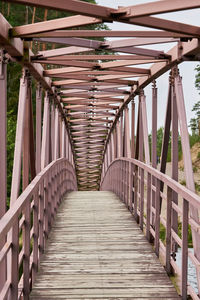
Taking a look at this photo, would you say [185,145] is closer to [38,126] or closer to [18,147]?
[18,147]

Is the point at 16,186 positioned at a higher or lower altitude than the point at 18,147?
lower

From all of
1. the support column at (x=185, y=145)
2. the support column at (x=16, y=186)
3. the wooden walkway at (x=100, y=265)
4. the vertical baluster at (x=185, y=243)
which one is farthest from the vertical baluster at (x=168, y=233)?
the support column at (x=16, y=186)

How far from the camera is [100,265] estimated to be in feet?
16.5

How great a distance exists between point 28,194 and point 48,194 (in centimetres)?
276

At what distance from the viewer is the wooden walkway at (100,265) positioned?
4172 mm

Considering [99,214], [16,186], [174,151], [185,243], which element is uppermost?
[174,151]

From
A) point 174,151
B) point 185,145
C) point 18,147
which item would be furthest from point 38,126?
point 185,145

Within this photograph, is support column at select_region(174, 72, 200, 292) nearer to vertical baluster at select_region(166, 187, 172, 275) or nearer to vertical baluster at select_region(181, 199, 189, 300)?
vertical baluster at select_region(166, 187, 172, 275)

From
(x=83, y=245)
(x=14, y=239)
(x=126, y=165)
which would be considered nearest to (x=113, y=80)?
(x=126, y=165)

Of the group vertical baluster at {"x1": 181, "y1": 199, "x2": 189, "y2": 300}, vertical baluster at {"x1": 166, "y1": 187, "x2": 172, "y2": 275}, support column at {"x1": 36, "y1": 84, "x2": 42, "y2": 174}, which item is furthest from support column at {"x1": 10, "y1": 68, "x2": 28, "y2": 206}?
vertical baluster at {"x1": 181, "y1": 199, "x2": 189, "y2": 300}

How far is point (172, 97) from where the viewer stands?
224 inches

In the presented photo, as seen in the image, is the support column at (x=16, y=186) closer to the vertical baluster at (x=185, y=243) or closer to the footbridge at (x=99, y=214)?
the footbridge at (x=99, y=214)

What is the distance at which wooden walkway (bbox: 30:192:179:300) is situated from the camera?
13.7 ft

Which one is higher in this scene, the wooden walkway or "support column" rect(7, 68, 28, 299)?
"support column" rect(7, 68, 28, 299)
